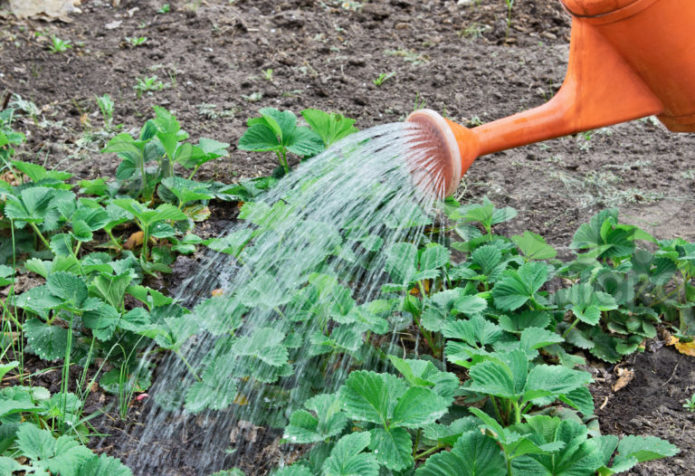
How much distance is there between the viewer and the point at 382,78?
127 inches

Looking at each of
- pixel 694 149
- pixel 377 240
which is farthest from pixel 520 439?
pixel 694 149

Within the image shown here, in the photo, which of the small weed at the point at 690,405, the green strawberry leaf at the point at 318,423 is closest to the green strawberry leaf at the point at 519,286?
the small weed at the point at 690,405

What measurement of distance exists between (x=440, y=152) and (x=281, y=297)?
1.83 feet

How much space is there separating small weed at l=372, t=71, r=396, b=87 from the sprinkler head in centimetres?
119

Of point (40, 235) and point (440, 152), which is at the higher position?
point (440, 152)

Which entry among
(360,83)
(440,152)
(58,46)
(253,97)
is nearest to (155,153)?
(253,97)

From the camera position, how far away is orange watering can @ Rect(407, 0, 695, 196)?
178cm

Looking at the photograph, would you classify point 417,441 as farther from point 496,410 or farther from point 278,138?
point 278,138

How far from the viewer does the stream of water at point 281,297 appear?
171 cm

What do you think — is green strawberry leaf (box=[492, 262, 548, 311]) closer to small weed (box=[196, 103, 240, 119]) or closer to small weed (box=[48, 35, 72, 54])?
small weed (box=[196, 103, 240, 119])

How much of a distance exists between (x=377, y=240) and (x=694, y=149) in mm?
1488

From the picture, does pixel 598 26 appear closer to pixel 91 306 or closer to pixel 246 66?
pixel 91 306

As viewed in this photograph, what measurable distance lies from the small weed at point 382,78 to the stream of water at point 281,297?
890 millimetres

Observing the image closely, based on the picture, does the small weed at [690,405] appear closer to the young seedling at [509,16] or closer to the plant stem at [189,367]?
the plant stem at [189,367]
